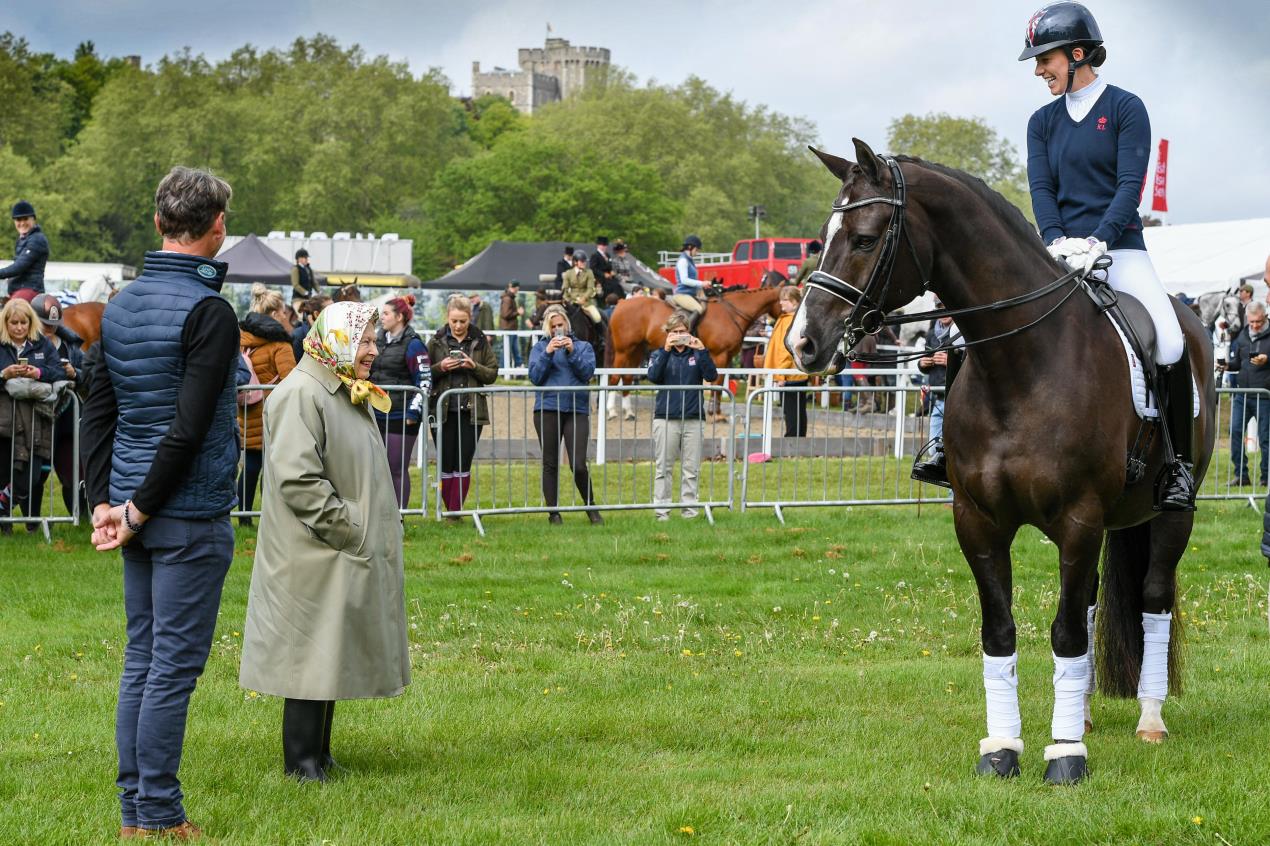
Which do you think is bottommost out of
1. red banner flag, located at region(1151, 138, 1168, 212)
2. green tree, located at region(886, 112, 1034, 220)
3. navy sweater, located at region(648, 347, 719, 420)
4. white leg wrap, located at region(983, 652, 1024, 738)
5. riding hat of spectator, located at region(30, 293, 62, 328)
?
white leg wrap, located at region(983, 652, 1024, 738)

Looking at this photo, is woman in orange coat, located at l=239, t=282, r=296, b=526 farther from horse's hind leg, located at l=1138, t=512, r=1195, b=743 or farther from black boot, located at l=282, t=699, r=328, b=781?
horse's hind leg, located at l=1138, t=512, r=1195, b=743

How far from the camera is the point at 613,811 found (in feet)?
18.9

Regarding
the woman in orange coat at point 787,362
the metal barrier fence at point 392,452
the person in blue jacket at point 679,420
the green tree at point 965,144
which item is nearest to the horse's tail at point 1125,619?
the person in blue jacket at point 679,420

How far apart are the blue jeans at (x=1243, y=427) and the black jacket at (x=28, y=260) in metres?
12.7

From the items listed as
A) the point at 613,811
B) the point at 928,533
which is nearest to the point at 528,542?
the point at 928,533

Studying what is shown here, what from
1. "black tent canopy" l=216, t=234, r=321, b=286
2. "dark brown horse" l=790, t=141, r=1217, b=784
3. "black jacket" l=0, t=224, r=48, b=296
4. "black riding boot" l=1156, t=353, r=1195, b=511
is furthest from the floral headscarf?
"black tent canopy" l=216, t=234, r=321, b=286

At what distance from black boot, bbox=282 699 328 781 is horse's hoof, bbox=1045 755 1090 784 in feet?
10.0

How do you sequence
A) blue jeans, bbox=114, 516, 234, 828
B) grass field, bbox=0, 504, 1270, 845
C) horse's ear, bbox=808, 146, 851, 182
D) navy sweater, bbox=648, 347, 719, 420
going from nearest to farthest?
blue jeans, bbox=114, 516, 234, 828 → grass field, bbox=0, 504, 1270, 845 → horse's ear, bbox=808, 146, 851, 182 → navy sweater, bbox=648, 347, 719, 420

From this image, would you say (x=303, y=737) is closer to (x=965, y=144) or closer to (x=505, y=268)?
(x=505, y=268)

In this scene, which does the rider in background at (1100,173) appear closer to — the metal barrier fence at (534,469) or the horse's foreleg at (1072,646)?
the horse's foreleg at (1072,646)

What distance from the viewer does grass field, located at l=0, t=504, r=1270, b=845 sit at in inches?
219

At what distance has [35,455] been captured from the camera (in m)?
12.4

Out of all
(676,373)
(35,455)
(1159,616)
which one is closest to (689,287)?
(676,373)

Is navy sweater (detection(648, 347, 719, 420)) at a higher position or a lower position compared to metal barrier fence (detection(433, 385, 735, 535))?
higher
